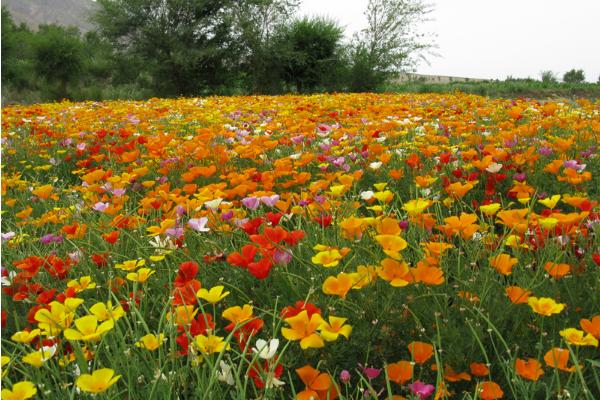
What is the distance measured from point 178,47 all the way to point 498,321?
22113 millimetres

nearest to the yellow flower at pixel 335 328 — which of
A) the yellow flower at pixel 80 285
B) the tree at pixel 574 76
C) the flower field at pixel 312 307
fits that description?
the flower field at pixel 312 307

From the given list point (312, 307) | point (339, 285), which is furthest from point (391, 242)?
point (312, 307)

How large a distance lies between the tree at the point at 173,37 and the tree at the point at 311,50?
2340 millimetres

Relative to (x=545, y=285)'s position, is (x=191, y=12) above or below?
above

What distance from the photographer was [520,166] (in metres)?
2.99

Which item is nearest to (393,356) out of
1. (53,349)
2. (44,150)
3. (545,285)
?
(545,285)

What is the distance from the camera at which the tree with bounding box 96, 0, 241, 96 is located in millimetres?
22297

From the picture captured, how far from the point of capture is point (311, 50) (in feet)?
73.2

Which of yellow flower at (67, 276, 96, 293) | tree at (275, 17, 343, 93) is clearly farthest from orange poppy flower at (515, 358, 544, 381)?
tree at (275, 17, 343, 93)

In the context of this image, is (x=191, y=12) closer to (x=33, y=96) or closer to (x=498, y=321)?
(x=33, y=96)

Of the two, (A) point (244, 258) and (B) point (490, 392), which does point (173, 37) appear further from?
(B) point (490, 392)

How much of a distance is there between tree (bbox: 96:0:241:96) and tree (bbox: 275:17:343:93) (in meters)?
2.34

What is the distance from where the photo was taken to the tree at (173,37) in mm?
22297

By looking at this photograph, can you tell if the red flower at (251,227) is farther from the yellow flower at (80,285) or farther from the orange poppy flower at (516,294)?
the orange poppy flower at (516,294)
